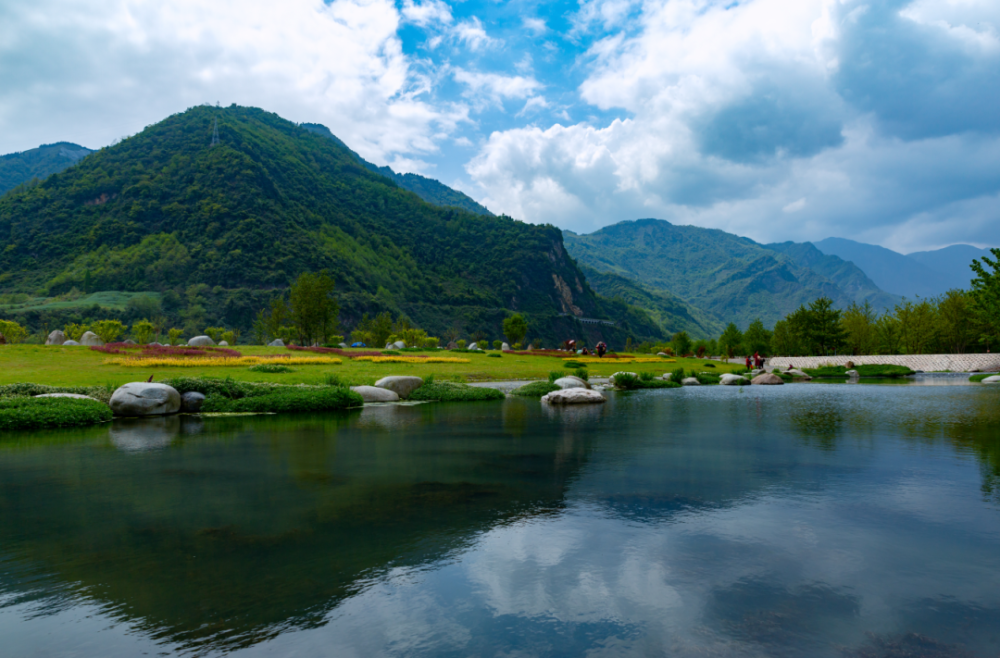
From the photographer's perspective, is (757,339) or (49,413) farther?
(757,339)

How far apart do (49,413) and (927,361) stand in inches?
2645

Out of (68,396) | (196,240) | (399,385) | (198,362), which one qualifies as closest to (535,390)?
(399,385)

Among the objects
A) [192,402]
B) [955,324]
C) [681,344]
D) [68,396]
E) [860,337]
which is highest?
[955,324]

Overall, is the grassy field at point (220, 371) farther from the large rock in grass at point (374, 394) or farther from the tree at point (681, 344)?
the tree at point (681, 344)

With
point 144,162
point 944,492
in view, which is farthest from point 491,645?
point 144,162

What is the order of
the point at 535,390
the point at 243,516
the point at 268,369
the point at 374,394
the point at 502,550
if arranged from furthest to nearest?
the point at 268,369 → the point at 535,390 → the point at 374,394 → the point at 243,516 → the point at 502,550

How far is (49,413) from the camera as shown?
15234mm

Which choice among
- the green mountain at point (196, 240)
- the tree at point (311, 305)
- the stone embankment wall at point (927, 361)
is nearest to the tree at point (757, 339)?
the stone embankment wall at point (927, 361)

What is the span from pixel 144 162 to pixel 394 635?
212m

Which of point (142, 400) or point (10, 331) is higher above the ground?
point (10, 331)

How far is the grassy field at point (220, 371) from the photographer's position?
23516 mm

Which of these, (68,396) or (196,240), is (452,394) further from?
(196,240)

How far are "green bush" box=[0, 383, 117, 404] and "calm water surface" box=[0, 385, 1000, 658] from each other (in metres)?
6.98

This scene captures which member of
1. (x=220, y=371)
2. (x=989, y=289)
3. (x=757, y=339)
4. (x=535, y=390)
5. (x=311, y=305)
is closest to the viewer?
(x=535, y=390)
